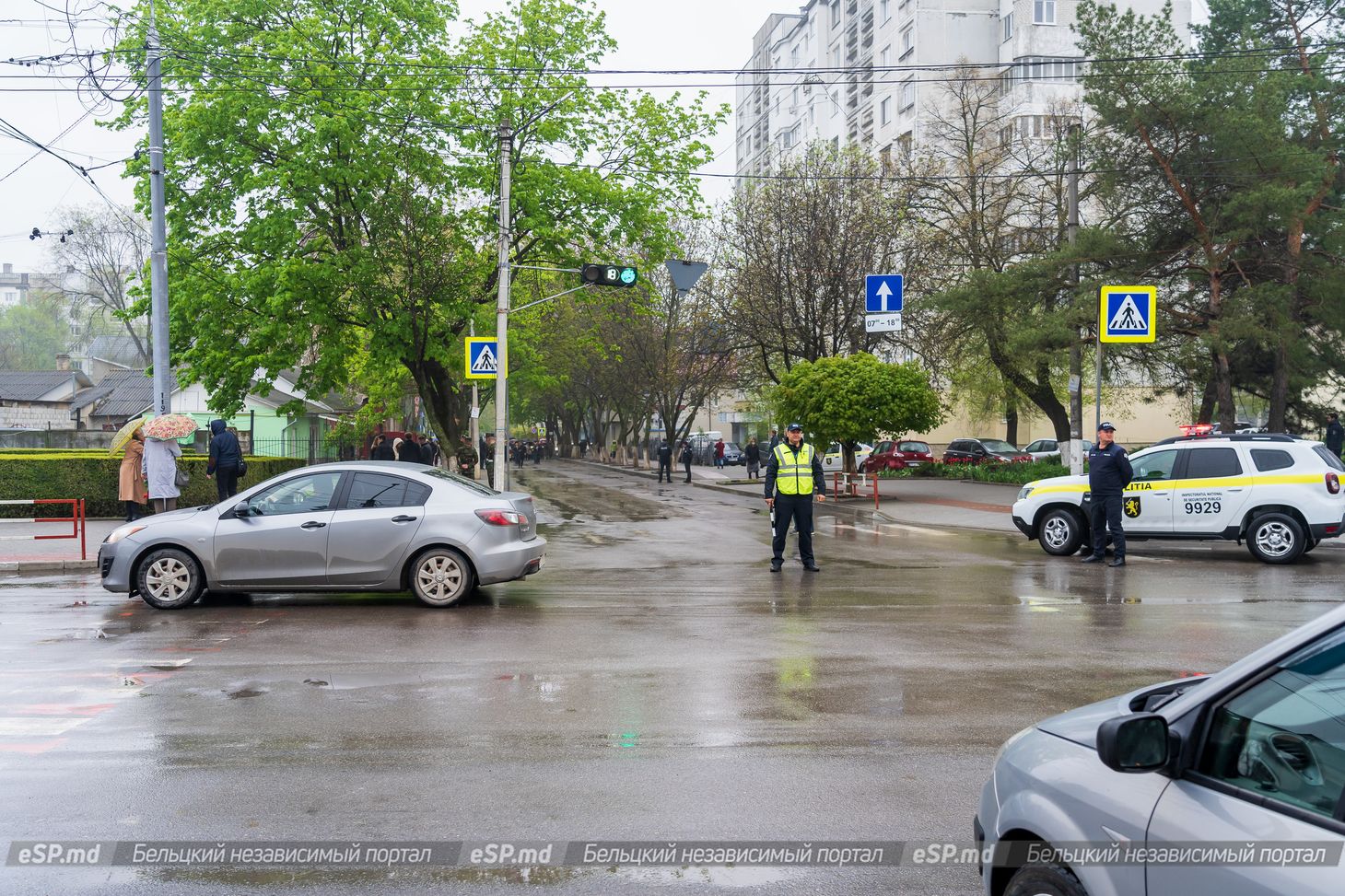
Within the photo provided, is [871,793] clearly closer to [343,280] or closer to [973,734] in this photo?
[973,734]

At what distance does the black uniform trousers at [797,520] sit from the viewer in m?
15.1

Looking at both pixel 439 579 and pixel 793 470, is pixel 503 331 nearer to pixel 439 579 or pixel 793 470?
pixel 793 470

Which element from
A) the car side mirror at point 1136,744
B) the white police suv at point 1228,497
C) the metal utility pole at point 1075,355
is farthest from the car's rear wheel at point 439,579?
the metal utility pole at point 1075,355

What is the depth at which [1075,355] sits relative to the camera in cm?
2775

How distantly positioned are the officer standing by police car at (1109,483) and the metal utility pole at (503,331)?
10.9m

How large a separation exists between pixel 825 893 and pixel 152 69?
18844 mm

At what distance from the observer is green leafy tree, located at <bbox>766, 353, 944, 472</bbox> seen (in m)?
30.6

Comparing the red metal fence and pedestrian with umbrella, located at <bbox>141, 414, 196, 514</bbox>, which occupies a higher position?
pedestrian with umbrella, located at <bbox>141, 414, 196, 514</bbox>

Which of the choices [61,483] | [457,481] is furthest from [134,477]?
[457,481]

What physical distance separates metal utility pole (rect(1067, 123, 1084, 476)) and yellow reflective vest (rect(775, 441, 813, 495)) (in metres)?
11.0

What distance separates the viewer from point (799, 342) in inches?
1572

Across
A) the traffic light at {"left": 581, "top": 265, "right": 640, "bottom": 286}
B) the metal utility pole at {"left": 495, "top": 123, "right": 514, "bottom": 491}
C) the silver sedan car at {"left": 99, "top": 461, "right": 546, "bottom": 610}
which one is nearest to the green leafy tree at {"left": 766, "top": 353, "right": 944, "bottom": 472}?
the traffic light at {"left": 581, "top": 265, "right": 640, "bottom": 286}

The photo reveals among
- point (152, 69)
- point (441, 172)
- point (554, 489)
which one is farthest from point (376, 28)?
point (554, 489)

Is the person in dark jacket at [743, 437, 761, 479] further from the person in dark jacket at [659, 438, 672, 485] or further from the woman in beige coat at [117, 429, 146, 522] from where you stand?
the woman in beige coat at [117, 429, 146, 522]
